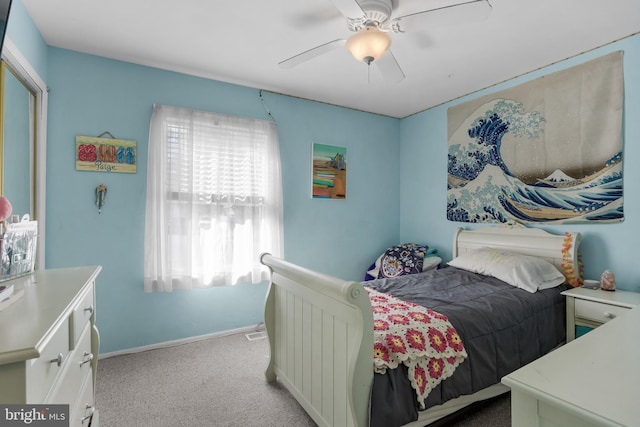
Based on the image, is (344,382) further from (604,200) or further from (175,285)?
(604,200)

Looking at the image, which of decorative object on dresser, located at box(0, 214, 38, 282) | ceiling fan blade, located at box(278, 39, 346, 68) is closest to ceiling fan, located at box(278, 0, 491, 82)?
ceiling fan blade, located at box(278, 39, 346, 68)

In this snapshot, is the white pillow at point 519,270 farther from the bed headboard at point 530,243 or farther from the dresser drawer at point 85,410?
the dresser drawer at point 85,410

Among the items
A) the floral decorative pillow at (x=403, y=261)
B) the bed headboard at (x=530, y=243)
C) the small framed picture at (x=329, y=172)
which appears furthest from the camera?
the small framed picture at (x=329, y=172)

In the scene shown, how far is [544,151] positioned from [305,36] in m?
2.27

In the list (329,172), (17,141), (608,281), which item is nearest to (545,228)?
(608,281)

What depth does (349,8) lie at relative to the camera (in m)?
1.64

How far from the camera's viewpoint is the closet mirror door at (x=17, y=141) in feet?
5.81

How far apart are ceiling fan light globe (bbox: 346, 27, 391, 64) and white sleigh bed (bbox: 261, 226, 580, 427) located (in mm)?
1337

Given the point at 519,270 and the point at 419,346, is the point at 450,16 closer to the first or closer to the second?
the point at 419,346

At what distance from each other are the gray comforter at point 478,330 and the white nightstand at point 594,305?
68 mm

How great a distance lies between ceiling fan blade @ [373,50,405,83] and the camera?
6.64ft

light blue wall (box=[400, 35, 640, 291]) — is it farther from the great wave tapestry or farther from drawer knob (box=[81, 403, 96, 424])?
drawer knob (box=[81, 403, 96, 424])

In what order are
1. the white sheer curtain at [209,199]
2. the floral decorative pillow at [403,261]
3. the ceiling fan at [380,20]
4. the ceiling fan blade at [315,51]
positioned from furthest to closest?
the floral decorative pillow at [403,261], the white sheer curtain at [209,199], the ceiling fan blade at [315,51], the ceiling fan at [380,20]
